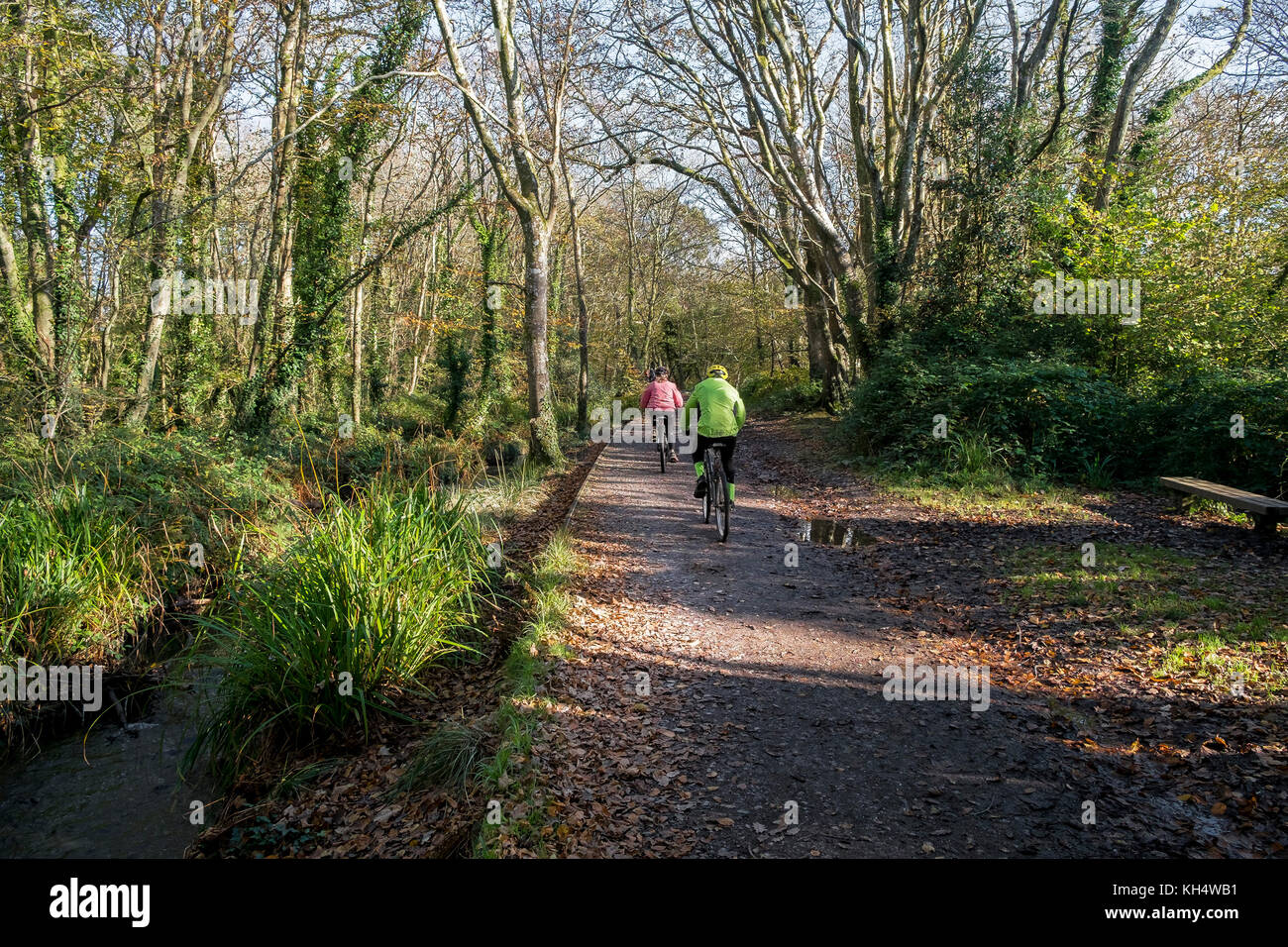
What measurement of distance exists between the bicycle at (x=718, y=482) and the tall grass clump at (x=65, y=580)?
6308 millimetres

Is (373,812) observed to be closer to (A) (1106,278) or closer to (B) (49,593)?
(B) (49,593)

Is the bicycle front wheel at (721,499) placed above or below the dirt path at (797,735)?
above

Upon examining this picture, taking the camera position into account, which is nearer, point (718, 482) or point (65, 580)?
point (65, 580)

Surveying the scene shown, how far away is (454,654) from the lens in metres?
6.33

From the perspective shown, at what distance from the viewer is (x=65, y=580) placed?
620 centimetres

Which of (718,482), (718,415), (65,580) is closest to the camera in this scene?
(65,580)

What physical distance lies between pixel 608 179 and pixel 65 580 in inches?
594

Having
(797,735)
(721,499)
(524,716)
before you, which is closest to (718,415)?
(721,499)

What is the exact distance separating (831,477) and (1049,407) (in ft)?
12.3

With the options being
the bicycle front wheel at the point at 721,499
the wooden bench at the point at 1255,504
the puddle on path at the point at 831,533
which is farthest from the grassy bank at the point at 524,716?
the wooden bench at the point at 1255,504

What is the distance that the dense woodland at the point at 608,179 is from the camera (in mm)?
10672

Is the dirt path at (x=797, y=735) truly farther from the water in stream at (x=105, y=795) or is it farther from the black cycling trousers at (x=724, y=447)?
the water in stream at (x=105, y=795)

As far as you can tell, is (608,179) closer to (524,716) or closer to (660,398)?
(660,398)
